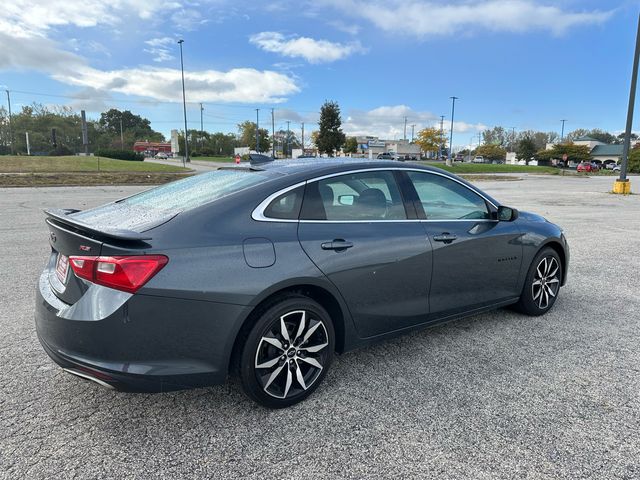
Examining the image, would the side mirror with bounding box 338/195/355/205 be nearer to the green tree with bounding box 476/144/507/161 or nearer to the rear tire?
the rear tire

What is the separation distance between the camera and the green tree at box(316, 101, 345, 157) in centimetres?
6165

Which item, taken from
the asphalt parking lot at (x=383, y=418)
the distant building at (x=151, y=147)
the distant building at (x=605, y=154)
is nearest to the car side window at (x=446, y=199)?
the asphalt parking lot at (x=383, y=418)

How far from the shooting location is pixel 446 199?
391 centimetres

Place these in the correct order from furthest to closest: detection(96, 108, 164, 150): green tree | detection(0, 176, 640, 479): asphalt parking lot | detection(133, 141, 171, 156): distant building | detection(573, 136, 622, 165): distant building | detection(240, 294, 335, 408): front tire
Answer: detection(96, 108, 164, 150): green tree → detection(133, 141, 171, 156): distant building → detection(573, 136, 622, 165): distant building → detection(240, 294, 335, 408): front tire → detection(0, 176, 640, 479): asphalt parking lot

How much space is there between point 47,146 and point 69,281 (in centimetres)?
10507

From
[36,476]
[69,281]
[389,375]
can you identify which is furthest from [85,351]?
[389,375]

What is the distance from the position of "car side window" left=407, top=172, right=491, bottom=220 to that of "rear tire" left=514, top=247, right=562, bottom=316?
0.87 m

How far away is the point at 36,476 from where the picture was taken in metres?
2.19

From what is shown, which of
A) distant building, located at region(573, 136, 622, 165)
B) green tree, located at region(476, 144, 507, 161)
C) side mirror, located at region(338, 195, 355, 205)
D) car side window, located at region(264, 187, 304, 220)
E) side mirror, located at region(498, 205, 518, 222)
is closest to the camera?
car side window, located at region(264, 187, 304, 220)

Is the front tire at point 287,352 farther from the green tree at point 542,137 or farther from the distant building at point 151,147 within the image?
the green tree at point 542,137

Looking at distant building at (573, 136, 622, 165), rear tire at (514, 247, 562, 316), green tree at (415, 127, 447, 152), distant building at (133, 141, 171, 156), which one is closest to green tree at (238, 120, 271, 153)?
distant building at (133, 141, 171, 156)

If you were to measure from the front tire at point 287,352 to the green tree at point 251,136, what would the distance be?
94875 millimetres

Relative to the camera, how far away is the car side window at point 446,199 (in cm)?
368

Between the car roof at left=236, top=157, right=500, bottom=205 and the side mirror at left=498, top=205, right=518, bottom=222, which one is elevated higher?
the car roof at left=236, top=157, right=500, bottom=205
